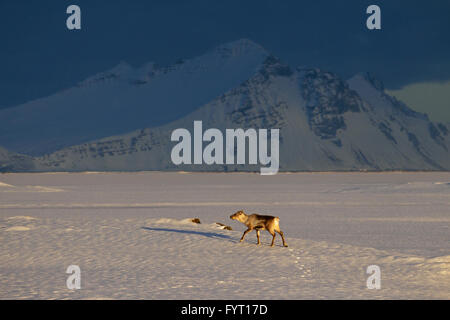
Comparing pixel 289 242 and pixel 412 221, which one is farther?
pixel 412 221

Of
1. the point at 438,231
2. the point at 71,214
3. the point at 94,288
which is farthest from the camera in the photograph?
the point at 71,214

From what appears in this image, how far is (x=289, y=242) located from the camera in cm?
2328

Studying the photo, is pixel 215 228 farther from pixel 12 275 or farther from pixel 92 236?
pixel 12 275

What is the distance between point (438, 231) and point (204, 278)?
17.2 meters

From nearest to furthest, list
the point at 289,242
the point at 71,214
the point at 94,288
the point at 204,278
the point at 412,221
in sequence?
the point at 94,288 → the point at 204,278 → the point at 289,242 → the point at 412,221 → the point at 71,214

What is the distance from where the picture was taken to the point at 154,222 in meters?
28.3

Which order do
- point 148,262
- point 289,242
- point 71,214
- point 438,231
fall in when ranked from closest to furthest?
1. point 148,262
2. point 289,242
3. point 438,231
4. point 71,214
